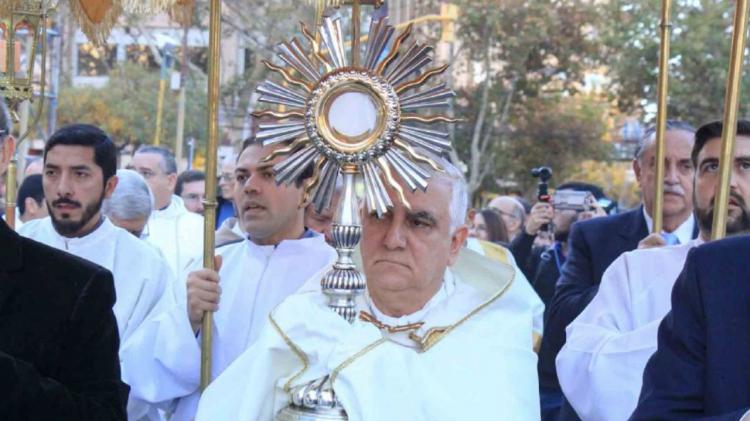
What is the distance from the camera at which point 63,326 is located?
10.5 ft

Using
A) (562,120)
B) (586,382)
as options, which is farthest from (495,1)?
(586,382)

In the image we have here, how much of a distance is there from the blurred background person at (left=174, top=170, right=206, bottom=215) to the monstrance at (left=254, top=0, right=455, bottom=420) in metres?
6.54

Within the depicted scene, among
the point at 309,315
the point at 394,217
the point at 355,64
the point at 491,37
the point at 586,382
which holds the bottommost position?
the point at 586,382

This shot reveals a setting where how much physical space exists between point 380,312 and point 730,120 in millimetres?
1114

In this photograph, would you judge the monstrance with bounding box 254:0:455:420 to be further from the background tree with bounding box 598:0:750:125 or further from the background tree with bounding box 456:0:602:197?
the background tree with bounding box 456:0:602:197

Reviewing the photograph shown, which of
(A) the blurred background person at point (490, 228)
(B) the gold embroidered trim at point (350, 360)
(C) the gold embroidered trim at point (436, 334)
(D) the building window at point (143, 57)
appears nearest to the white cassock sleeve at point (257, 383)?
(B) the gold embroidered trim at point (350, 360)

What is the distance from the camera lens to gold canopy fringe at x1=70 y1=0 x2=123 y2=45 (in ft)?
13.4

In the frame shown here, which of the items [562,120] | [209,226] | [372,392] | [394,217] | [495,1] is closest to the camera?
[372,392]

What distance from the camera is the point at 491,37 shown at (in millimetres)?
24719

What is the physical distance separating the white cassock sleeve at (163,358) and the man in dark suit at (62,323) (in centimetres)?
93

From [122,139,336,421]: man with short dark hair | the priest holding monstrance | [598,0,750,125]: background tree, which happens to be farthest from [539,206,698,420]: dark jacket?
[598,0,750,125]: background tree

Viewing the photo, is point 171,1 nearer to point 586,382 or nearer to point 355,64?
point 355,64

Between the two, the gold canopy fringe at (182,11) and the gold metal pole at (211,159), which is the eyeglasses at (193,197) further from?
the gold metal pole at (211,159)

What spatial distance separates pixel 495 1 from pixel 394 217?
2119cm
